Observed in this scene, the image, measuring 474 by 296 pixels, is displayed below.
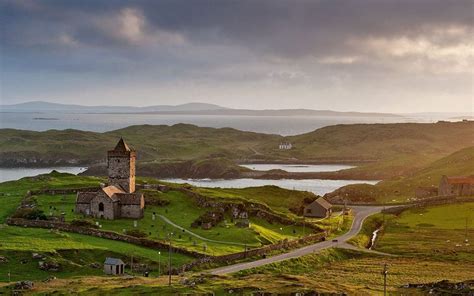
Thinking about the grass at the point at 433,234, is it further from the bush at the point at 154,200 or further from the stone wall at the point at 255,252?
the bush at the point at 154,200

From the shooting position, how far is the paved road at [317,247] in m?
68.0

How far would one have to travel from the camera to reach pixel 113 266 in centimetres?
6112

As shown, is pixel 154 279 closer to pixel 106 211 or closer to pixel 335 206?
pixel 106 211

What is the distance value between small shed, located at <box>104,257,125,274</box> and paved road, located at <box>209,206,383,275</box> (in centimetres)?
1062

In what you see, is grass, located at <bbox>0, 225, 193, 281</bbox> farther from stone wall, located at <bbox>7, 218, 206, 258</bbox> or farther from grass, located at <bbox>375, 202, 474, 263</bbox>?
grass, located at <bbox>375, 202, 474, 263</bbox>

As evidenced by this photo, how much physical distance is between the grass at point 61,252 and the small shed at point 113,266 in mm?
1027

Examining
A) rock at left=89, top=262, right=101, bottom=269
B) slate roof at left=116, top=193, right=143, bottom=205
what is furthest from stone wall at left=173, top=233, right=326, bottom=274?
slate roof at left=116, top=193, right=143, bottom=205

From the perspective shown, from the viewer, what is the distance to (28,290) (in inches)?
2024

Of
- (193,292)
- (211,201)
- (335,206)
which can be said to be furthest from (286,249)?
(335,206)

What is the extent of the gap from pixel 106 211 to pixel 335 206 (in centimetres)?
6015

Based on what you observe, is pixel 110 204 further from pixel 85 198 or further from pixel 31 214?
pixel 31 214

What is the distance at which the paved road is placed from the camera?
223 feet

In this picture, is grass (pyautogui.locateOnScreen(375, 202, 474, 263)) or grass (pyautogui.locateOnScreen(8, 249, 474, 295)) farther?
grass (pyautogui.locateOnScreen(375, 202, 474, 263))

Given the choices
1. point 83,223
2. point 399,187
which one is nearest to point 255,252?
point 83,223
